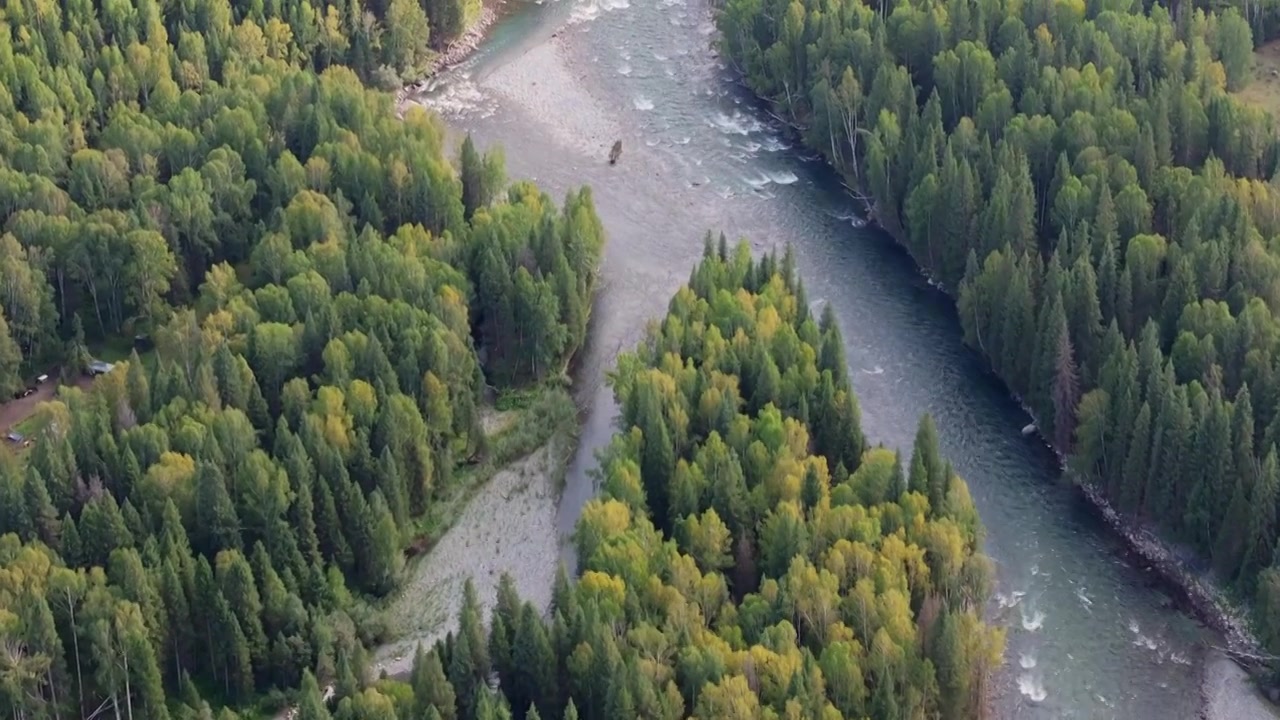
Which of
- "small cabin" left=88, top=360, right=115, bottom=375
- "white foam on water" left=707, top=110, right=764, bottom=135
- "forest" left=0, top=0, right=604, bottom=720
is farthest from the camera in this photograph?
"white foam on water" left=707, top=110, right=764, bottom=135

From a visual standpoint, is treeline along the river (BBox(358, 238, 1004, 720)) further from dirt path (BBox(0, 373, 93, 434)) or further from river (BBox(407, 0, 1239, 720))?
dirt path (BBox(0, 373, 93, 434))

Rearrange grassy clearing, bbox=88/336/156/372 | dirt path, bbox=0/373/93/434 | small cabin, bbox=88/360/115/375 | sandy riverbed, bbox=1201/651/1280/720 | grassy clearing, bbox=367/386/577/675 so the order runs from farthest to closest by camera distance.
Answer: grassy clearing, bbox=88/336/156/372, small cabin, bbox=88/360/115/375, dirt path, bbox=0/373/93/434, grassy clearing, bbox=367/386/577/675, sandy riverbed, bbox=1201/651/1280/720

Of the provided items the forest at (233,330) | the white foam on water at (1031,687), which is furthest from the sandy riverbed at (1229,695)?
the forest at (233,330)

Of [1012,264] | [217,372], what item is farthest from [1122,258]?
[217,372]

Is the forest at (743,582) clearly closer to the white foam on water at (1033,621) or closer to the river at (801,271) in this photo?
the white foam on water at (1033,621)

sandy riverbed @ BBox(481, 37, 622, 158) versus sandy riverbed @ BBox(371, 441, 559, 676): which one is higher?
sandy riverbed @ BBox(481, 37, 622, 158)

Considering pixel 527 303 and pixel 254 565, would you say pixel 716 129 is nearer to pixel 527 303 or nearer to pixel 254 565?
pixel 527 303

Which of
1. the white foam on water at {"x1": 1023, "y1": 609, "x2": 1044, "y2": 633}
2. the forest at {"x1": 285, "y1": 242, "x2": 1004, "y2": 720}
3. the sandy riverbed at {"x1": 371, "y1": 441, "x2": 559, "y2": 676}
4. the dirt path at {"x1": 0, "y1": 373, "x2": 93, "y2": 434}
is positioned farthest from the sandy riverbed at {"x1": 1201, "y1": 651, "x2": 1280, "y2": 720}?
the dirt path at {"x1": 0, "y1": 373, "x2": 93, "y2": 434}
